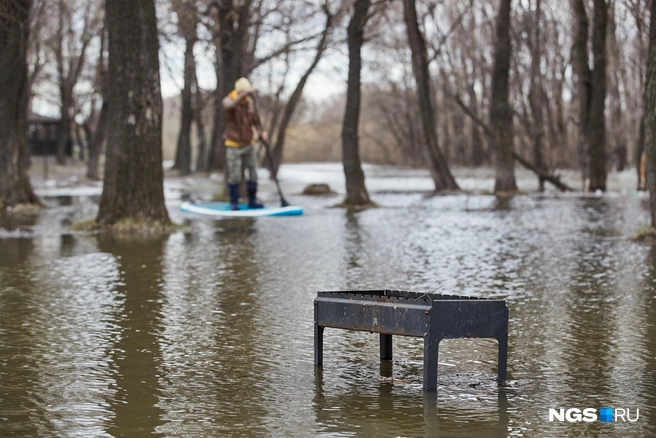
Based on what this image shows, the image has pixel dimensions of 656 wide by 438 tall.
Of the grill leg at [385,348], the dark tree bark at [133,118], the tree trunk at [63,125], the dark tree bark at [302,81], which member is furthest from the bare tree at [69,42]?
the grill leg at [385,348]

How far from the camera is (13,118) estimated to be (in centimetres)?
2295

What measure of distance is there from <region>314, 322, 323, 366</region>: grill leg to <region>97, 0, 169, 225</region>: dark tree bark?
11092mm

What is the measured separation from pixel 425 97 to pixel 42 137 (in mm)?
54458

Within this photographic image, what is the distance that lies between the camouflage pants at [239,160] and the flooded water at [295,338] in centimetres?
344

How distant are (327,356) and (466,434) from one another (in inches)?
87.5

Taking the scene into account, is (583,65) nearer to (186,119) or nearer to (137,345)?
(137,345)

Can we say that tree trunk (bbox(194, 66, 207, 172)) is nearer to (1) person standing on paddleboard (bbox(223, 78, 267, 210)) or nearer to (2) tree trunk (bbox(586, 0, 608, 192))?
(2) tree trunk (bbox(586, 0, 608, 192))

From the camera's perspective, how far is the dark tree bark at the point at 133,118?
17.5m

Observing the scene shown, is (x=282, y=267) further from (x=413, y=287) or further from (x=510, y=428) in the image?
(x=510, y=428)

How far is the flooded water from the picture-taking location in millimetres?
5980

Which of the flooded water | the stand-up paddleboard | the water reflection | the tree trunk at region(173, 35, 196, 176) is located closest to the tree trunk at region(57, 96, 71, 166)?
the tree trunk at region(173, 35, 196, 176)

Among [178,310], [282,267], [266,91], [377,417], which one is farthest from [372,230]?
[266,91]

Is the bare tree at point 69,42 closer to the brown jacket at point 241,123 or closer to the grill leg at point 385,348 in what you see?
the brown jacket at point 241,123

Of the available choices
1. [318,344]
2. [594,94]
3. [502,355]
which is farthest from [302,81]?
[502,355]
